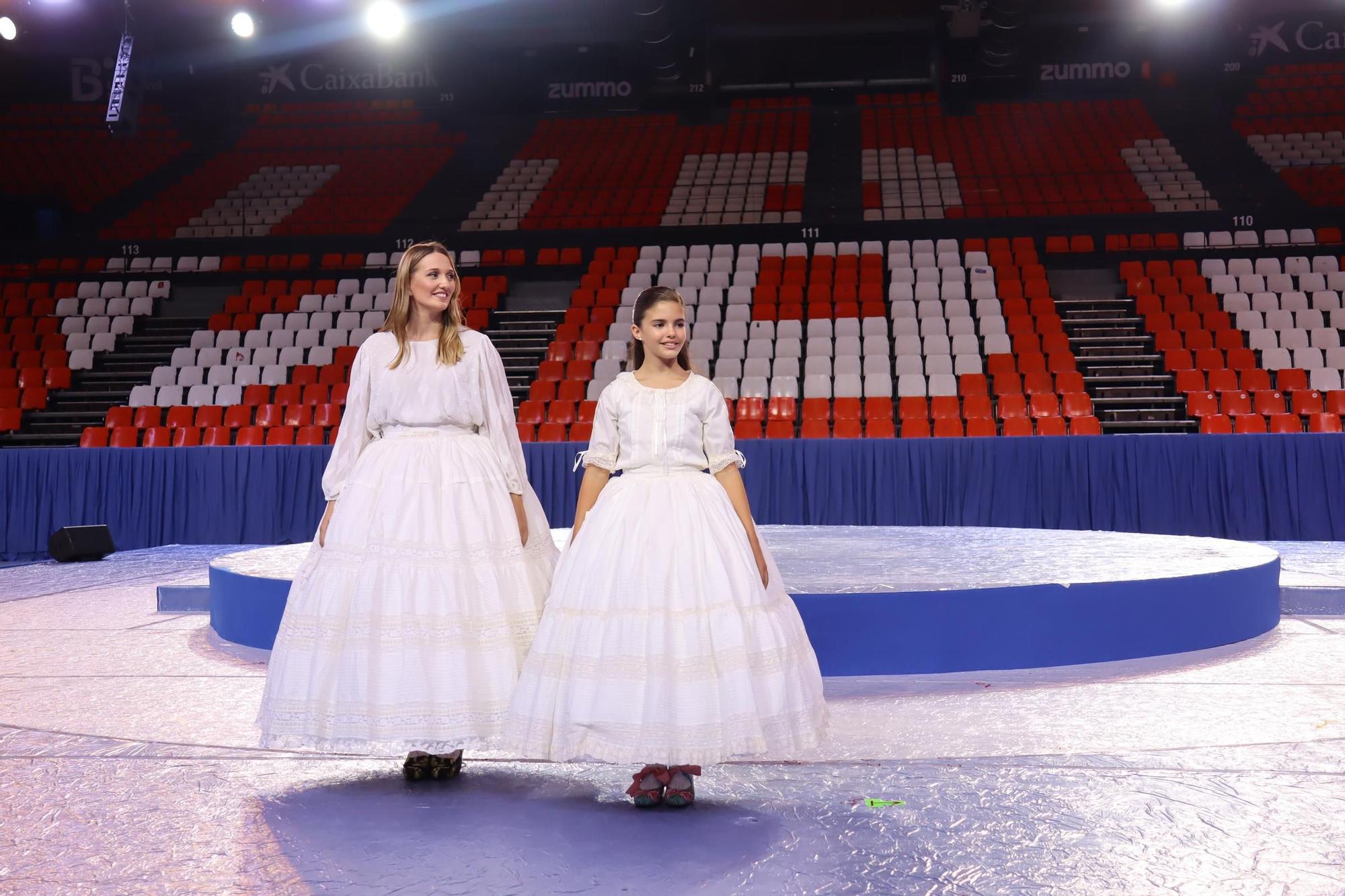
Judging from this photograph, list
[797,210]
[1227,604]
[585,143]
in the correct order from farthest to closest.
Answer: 1. [585,143]
2. [797,210]
3. [1227,604]

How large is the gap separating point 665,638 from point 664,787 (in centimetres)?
41

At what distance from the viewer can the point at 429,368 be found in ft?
9.71

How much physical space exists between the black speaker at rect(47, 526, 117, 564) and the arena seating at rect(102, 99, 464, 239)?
7.61 meters

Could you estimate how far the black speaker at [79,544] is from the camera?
9.02m

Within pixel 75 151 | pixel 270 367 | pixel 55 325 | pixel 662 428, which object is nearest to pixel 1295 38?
pixel 270 367

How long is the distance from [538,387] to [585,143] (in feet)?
32.0

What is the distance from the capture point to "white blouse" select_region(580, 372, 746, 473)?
2.81 meters

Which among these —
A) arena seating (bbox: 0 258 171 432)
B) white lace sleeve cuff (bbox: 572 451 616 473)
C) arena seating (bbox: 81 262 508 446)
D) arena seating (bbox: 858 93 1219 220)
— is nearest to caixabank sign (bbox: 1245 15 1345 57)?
arena seating (bbox: 858 93 1219 220)

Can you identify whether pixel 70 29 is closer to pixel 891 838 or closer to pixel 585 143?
pixel 585 143

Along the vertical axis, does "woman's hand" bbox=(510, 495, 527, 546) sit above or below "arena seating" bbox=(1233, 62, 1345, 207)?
below

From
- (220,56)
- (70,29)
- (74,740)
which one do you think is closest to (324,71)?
(220,56)

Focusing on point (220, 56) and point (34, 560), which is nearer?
point (34, 560)

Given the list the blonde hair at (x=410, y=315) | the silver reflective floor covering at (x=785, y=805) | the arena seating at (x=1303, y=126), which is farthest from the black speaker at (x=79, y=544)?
the arena seating at (x=1303, y=126)

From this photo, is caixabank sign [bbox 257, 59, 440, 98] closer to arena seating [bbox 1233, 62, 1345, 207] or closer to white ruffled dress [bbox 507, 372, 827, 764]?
arena seating [bbox 1233, 62, 1345, 207]
